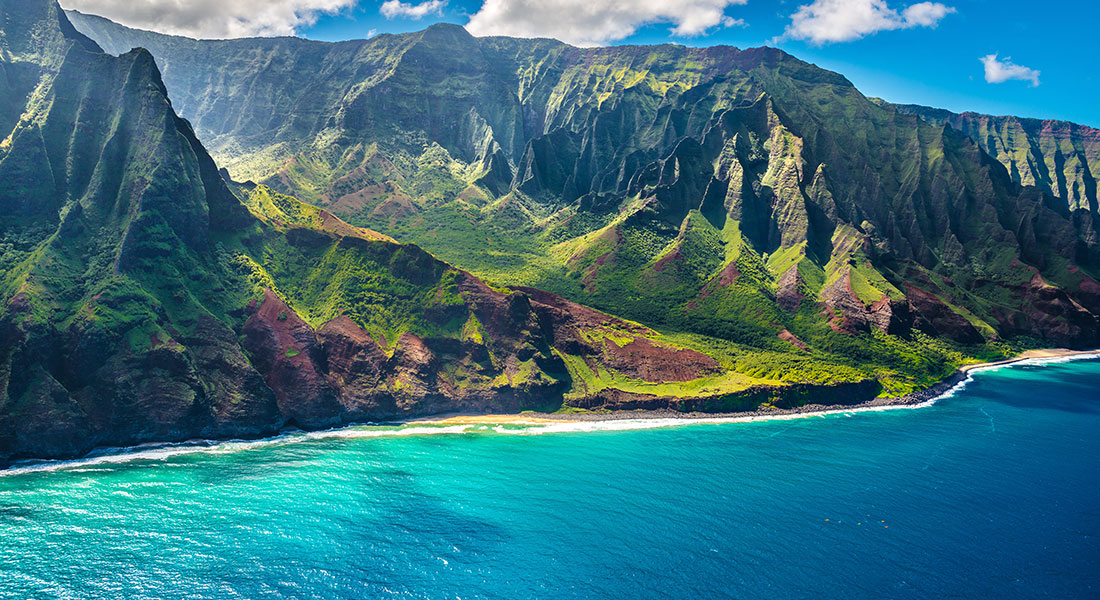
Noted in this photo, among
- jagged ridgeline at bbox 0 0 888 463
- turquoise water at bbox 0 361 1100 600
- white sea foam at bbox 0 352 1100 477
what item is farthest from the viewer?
jagged ridgeline at bbox 0 0 888 463

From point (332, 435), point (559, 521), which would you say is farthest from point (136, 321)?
point (559, 521)

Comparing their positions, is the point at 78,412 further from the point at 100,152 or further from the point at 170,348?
the point at 100,152

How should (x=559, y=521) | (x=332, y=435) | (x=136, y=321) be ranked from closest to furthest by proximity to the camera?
(x=559, y=521)
(x=136, y=321)
(x=332, y=435)

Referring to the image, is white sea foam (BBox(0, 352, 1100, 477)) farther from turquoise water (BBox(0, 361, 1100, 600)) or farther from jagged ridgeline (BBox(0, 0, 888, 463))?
jagged ridgeline (BBox(0, 0, 888, 463))

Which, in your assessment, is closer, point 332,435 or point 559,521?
point 559,521

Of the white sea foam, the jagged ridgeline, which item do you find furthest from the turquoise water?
the jagged ridgeline

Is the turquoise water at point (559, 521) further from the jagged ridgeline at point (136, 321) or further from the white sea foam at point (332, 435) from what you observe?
the jagged ridgeline at point (136, 321)

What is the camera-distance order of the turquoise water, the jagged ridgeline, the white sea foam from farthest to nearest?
the jagged ridgeline, the white sea foam, the turquoise water

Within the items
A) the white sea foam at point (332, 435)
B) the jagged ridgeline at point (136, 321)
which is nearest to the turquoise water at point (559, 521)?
the white sea foam at point (332, 435)

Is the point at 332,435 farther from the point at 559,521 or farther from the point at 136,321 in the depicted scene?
the point at 559,521
